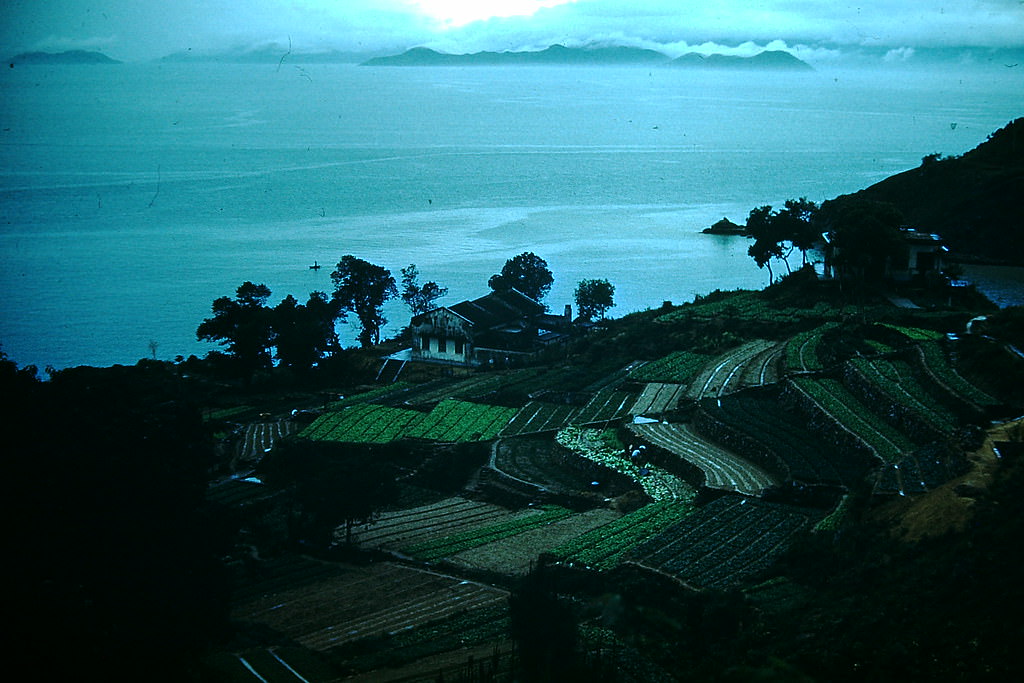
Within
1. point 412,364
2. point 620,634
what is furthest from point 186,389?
A: point 620,634

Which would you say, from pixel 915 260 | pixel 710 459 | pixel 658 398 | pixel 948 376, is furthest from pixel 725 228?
pixel 710 459

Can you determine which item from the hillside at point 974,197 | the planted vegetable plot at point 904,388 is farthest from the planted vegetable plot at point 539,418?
the hillside at point 974,197

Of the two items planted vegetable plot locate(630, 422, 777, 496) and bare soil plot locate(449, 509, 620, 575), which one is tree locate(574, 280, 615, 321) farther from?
bare soil plot locate(449, 509, 620, 575)

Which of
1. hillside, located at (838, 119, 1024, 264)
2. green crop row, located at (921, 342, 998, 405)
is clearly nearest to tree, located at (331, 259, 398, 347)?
green crop row, located at (921, 342, 998, 405)

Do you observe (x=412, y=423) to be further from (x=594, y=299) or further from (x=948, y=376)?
(x=594, y=299)

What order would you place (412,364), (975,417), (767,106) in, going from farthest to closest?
(767,106)
(412,364)
(975,417)

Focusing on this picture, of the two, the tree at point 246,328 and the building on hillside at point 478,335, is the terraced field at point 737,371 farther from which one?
the tree at point 246,328

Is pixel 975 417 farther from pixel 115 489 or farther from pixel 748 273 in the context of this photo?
pixel 748 273
